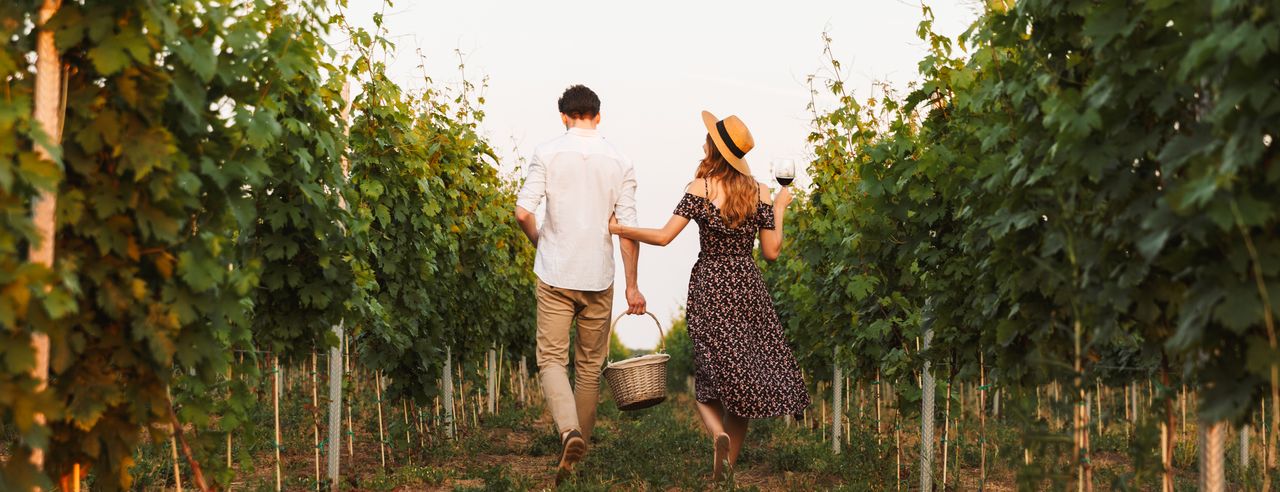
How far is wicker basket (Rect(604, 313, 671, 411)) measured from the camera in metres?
6.32

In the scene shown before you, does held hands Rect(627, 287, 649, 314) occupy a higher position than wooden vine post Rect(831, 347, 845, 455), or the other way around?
held hands Rect(627, 287, 649, 314)

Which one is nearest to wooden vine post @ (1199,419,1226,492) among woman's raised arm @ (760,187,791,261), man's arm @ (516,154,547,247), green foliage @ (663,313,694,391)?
woman's raised arm @ (760,187,791,261)

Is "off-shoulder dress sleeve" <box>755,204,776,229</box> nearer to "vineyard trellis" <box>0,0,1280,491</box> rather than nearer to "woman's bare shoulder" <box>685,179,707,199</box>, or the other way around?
"woman's bare shoulder" <box>685,179,707,199</box>

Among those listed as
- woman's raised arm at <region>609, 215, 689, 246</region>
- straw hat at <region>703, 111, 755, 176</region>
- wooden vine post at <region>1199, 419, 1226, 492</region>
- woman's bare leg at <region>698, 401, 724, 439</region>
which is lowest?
woman's bare leg at <region>698, 401, 724, 439</region>

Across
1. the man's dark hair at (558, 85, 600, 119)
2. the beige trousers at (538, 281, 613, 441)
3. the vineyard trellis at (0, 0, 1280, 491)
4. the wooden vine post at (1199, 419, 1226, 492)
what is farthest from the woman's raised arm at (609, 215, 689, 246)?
the wooden vine post at (1199, 419, 1226, 492)

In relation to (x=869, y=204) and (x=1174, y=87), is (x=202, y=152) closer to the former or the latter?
(x=1174, y=87)

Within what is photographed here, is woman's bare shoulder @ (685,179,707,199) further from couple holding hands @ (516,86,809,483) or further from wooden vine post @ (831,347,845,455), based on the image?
wooden vine post @ (831,347,845,455)

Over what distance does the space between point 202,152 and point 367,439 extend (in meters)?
7.25

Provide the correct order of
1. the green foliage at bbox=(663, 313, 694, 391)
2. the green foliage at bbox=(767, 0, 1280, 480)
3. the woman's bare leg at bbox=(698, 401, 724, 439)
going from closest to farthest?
the green foliage at bbox=(767, 0, 1280, 480) → the woman's bare leg at bbox=(698, 401, 724, 439) → the green foliage at bbox=(663, 313, 694, 391)

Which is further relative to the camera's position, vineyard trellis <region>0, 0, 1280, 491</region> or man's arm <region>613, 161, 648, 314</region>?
man's arm <region>613, 161, 648, 314</region>

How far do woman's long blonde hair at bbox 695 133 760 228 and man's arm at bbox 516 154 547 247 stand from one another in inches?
35.8

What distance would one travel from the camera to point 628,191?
6398 mm

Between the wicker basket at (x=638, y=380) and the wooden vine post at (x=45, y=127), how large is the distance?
3667mm

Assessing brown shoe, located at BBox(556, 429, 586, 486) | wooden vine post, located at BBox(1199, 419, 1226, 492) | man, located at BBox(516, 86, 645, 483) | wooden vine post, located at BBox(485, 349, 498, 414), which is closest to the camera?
wooden vine post, located at BBox(1199, 419, 1226, 492)
